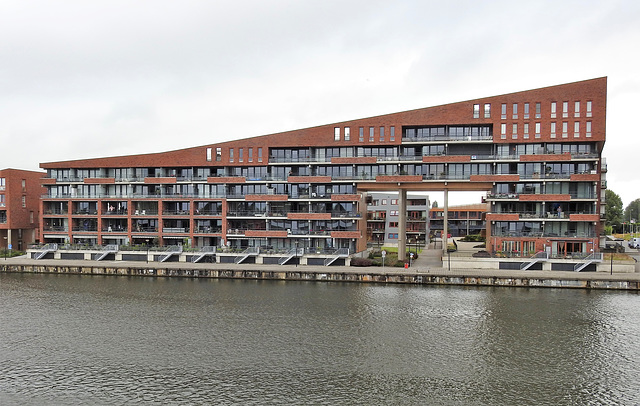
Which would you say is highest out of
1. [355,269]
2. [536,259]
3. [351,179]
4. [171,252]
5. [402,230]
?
[351,179]

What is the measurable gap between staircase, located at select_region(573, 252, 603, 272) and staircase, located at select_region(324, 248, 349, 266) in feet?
94.8

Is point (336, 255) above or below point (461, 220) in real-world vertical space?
below

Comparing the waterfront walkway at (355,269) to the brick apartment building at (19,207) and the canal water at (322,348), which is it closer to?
the canal water at (322,348)

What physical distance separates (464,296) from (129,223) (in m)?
52.7

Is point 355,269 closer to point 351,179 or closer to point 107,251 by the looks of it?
point 351,179

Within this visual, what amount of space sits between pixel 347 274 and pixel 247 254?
17.2 metres

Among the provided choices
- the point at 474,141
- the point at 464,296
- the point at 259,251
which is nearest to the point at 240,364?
the point at 464,296

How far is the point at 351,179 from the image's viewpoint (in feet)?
211

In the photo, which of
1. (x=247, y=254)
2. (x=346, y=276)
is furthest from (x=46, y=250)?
(x=346, y=276)

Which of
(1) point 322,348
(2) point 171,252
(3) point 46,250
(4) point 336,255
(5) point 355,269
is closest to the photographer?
(1) point 322,348

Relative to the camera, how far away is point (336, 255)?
61.7 m

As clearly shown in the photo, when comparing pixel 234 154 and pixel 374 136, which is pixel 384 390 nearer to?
pixel 374 136

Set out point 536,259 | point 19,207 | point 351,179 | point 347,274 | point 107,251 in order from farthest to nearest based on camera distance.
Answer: point 19,207 → point 107,251 → point 351,179 → point 536,259 → point 347,274

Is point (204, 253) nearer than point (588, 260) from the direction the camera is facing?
No
